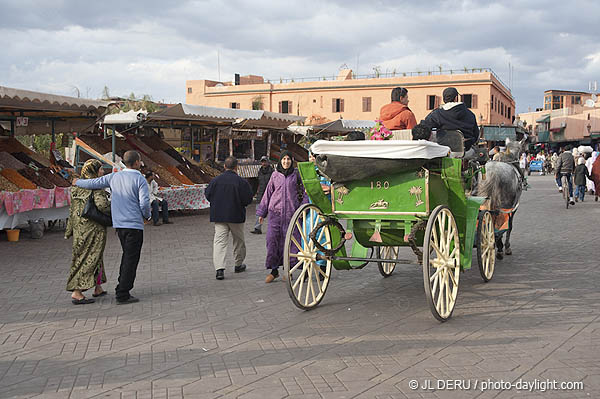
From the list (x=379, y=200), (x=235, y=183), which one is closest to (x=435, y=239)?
(x=379, y=200)

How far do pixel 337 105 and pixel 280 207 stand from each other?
50.2 meters

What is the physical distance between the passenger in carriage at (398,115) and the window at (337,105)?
50354mm

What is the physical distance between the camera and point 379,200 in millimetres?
5977

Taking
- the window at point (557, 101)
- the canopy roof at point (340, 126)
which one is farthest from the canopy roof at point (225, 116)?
the window at point (557, 101)

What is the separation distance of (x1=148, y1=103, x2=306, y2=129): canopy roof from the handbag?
8.16 metres

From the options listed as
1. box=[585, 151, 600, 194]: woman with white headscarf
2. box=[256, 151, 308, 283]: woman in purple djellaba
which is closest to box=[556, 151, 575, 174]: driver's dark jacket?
box=[585, 151, 600, 194]: woman with white headscarf

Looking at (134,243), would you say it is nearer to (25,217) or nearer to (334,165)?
(334,165)

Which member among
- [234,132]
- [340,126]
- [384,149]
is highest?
[340,126]

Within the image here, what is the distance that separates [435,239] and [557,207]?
568 inches

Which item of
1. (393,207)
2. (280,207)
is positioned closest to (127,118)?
(280,207)

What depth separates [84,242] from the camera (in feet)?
22.0

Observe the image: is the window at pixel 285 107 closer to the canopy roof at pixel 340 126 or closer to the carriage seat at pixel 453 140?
the canopy roof at pixel 340 126

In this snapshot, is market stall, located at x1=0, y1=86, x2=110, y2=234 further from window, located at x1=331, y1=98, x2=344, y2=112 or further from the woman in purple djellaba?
window, located at x1=331, y1=98, x2=344, y2=112

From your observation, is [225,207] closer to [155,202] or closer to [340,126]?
[155,202]
